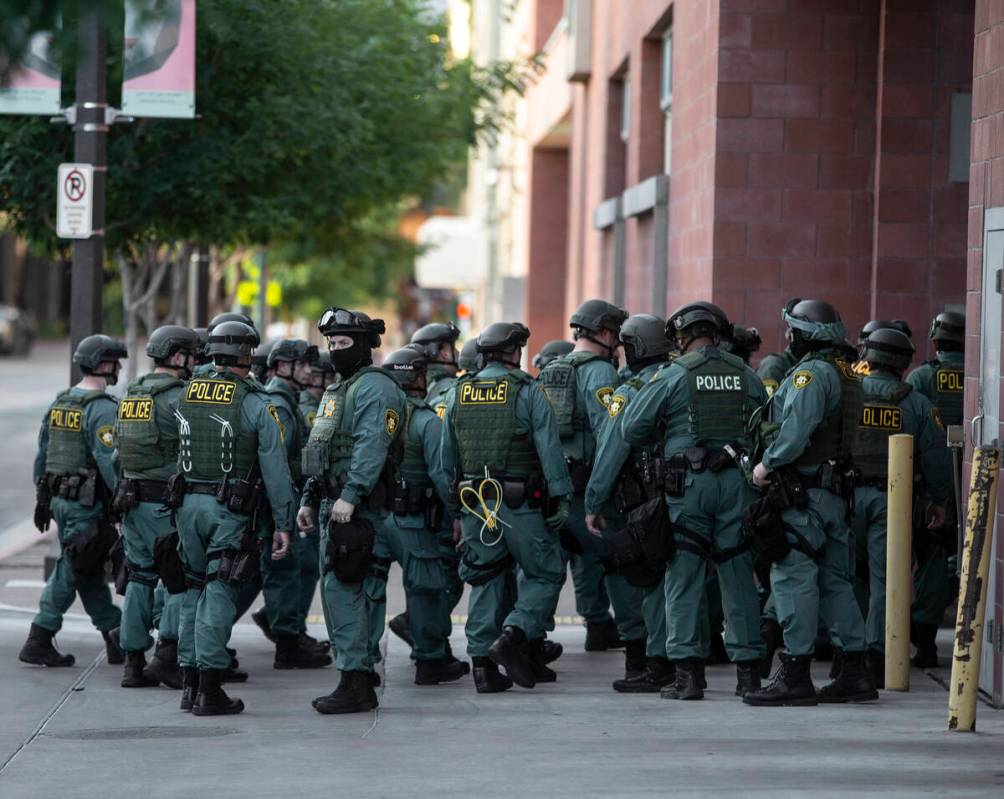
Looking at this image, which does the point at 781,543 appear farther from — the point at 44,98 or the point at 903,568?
the point at 44,98

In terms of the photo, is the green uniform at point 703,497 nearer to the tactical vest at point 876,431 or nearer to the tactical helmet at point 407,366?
the tactical vest at point 876,431

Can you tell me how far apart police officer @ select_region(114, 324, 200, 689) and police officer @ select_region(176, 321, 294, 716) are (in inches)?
15.3

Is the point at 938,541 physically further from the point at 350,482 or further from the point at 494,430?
the point at 350,482

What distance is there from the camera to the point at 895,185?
510 inches

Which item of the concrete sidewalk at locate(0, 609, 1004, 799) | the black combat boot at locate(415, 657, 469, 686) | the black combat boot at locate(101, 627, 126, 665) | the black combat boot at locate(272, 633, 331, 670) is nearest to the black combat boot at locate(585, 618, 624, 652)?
the concrete sidewalk at locate(0, 609, 1004, 799)

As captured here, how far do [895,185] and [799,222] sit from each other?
0.72 metres

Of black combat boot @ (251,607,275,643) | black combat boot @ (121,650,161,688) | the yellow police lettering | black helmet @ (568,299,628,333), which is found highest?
black helmet @ (568,299,628,333)

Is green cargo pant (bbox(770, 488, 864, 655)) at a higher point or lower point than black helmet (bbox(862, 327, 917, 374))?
lower

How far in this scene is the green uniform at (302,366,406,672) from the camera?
889cm

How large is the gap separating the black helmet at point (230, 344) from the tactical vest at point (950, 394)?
403 cm

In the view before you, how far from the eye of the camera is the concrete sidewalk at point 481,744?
7324 mm

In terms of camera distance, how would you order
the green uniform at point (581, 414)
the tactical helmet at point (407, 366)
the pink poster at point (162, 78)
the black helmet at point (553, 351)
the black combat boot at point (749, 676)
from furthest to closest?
1. the pink poster at point (162, 78)
2. the black helmet at point (553, 351)
3. the green uniform at point (581, 414)
4. the tactical helmet at point (407, 366)
5. the black combat boot at point (749, 676)

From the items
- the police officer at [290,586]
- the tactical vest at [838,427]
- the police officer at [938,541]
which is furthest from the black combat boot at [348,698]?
the police officer at [938,541]

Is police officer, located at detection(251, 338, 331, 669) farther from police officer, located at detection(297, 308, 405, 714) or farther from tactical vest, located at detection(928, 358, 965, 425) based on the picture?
tactical vest, located at detection(928, 358, 965, 425)
